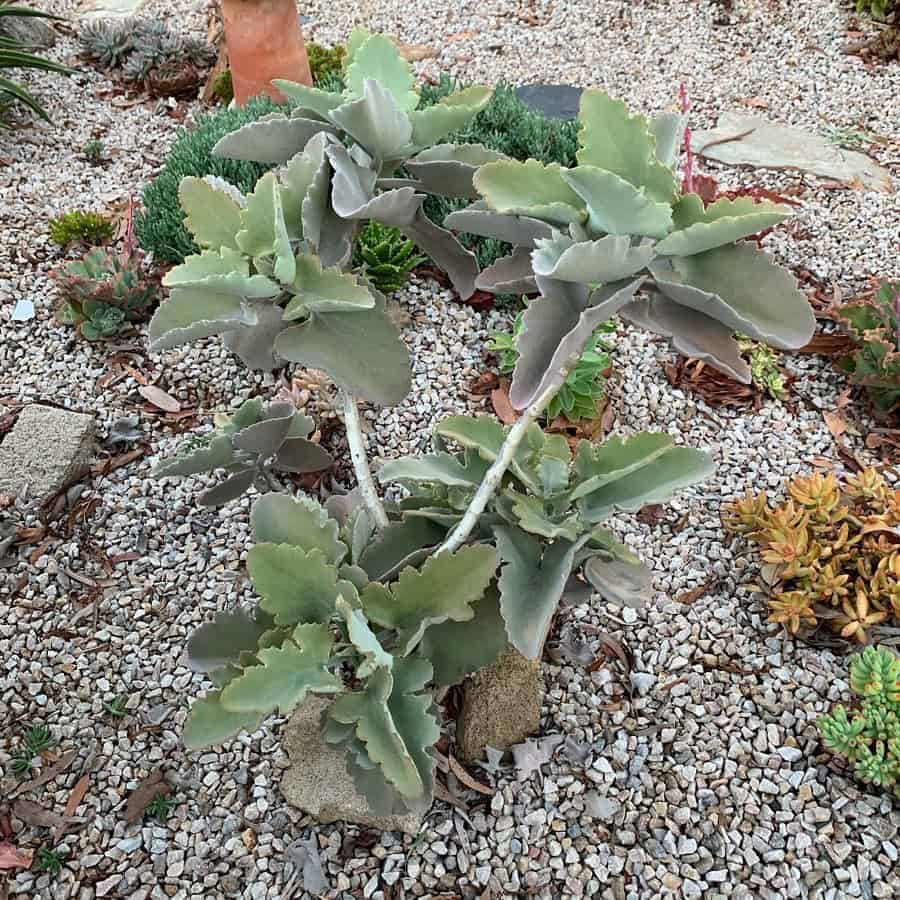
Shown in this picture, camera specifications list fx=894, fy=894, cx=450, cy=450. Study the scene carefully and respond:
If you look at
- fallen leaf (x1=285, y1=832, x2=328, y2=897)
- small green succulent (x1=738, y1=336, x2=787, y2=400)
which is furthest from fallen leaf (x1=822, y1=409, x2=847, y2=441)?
fallen leaf (x1=285, y1=832, x2=328, y2=897)

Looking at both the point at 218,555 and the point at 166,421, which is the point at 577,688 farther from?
the point at 166,421

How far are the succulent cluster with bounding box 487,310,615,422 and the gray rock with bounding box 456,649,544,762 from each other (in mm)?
779

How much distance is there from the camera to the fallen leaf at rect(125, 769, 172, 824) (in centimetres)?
161

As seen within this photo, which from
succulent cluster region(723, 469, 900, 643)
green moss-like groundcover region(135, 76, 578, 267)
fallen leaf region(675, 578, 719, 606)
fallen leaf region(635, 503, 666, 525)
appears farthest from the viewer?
green moss-like groundcover region(135, 76, 578, 267)

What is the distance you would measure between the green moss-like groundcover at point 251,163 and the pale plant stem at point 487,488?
1.39m

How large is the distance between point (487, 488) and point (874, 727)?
830 millimetres

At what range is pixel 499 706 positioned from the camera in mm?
1597

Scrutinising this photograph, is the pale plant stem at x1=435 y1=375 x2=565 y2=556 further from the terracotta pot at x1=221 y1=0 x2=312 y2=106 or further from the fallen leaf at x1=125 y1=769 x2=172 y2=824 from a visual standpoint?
the terracotta pot at x1=221 y1=0 x2=312 y2=106

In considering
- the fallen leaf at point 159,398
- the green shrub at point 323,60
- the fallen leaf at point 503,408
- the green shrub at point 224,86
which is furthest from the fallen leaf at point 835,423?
the green shrub at point 224,86

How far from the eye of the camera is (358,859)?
153cm

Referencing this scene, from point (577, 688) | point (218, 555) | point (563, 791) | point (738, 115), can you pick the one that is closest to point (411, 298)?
point (218, 555)

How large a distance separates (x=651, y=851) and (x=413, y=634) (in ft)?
2.11

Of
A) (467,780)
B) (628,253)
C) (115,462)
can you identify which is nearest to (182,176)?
(115,462)

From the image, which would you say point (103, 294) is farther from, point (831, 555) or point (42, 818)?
point (831, 555)
